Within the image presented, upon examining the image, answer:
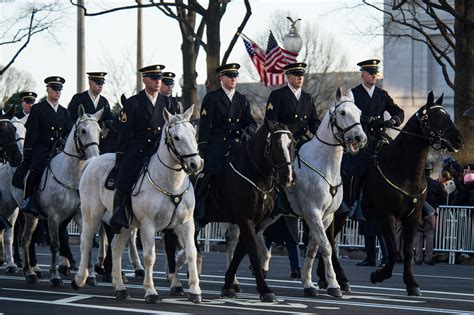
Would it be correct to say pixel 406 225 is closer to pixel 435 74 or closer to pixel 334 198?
pixel 334 198

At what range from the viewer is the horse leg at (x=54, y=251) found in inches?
739

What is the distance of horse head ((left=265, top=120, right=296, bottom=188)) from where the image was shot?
16.2 metres

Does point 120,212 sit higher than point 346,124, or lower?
lower

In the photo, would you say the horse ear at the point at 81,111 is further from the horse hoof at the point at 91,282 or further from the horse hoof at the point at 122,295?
the horse hoof at the point at 122,295

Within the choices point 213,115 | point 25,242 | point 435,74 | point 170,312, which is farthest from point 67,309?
point 435,74

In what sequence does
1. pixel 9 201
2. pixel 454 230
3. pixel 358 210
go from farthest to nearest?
1. pixel 454 230
2. pixel 9 201
3. pixel 358 210

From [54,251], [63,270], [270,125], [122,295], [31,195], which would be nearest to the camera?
[270,125]

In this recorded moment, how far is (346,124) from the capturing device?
56.6ft

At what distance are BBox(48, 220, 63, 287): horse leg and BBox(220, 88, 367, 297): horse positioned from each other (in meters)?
3.13

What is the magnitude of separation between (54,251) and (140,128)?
9.87ft

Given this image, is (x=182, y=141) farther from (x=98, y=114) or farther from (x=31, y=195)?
(x=31, y=195)

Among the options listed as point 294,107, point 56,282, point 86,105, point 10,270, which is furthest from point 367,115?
point 10,270

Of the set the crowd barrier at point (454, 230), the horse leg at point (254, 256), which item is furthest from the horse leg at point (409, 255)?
the crowd barrier at point (454, 230)

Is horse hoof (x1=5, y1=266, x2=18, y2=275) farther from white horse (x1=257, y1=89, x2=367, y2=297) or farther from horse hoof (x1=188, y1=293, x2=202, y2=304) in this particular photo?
horse hoof (x1=188, y1=293, x2=202, y2=304)
